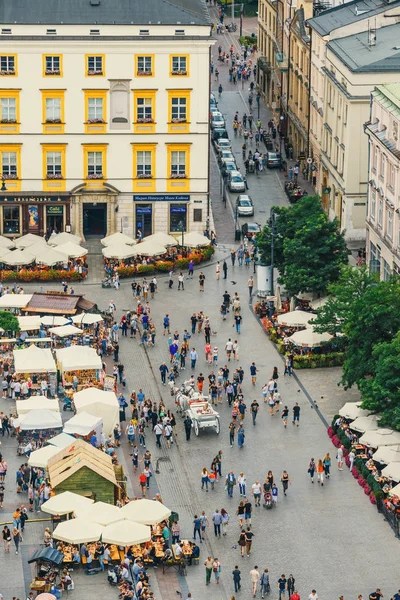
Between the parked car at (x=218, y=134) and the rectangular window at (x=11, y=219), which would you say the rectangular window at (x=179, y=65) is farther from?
the parked car at (x=218, y=134)

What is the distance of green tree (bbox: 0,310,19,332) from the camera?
110125 mm

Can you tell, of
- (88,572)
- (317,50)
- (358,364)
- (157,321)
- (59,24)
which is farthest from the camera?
(317,50)

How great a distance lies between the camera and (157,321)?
117500mm

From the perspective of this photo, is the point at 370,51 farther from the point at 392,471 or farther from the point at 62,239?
the point at 392,471

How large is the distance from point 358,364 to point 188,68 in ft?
125

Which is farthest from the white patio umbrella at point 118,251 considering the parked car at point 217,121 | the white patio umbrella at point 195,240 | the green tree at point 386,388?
the parked car at point 217,121

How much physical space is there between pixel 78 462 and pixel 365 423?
16.0 meters

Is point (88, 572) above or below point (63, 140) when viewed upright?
below

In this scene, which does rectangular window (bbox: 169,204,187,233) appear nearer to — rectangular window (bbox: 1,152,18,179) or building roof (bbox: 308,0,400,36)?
rectangular window (bbox: 1,152,18,179)

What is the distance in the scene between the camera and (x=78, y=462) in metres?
89.2

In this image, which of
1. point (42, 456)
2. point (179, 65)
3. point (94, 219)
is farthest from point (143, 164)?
point (42, 456)

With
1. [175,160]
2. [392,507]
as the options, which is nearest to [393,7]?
[175,160]

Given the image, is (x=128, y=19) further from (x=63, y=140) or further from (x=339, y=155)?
(x=339, y=155)

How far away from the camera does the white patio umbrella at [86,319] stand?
112 m
